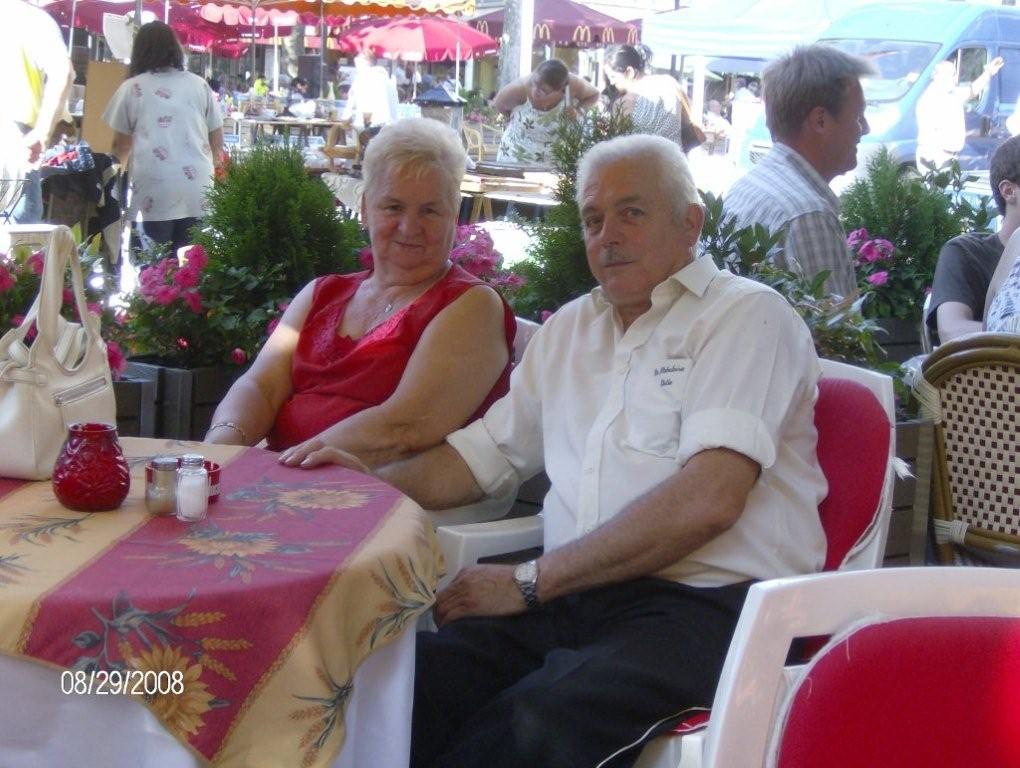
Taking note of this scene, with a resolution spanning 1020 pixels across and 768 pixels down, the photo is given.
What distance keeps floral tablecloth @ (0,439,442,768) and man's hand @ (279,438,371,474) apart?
39cm

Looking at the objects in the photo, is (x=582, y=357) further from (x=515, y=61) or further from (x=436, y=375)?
(x=515, y=61)

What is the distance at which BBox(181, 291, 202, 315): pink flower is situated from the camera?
11.9 ft

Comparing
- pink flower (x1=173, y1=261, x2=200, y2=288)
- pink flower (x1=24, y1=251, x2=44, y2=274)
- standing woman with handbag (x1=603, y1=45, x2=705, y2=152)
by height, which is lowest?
pink flower (x1=173, y1=261, x2=200, y2=288)

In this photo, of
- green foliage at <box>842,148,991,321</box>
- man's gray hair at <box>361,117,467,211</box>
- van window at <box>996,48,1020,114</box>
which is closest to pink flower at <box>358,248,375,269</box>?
man's gray hair at <box>361,117,467,211</box>

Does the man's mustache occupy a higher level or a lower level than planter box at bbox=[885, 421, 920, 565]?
higher

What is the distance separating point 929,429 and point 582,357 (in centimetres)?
98

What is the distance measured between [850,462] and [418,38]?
16732 mm

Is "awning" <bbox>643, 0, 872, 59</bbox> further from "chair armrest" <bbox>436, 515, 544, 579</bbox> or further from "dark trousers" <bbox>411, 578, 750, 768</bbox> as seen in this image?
"dark trousers" <bbox>411, 578, 750, 768</bbox>

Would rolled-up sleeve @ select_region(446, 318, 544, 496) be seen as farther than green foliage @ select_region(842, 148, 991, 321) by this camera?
No

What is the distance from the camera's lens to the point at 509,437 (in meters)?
2.65

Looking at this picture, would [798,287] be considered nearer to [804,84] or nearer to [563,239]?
[563,239]

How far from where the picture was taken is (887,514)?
2.31 metres

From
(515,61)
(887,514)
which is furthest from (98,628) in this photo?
(515,61)

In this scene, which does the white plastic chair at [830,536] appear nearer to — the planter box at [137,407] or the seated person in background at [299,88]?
the planter box at [137,407]
